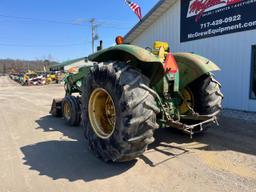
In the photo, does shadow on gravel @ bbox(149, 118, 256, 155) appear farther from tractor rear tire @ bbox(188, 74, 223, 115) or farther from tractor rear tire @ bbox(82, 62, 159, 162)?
tractor rear tire @ bbox(82, 62, 159, 162)

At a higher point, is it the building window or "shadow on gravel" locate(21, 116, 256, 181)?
the building window

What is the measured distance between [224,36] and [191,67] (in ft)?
16.5

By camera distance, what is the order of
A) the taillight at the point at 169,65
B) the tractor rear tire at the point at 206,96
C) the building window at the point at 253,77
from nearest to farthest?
the taillight at the point at 169,65 → the tractor rear tire at the point at 206,96 → the building window at the point at 253,77

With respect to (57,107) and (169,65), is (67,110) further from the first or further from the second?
(169,65)

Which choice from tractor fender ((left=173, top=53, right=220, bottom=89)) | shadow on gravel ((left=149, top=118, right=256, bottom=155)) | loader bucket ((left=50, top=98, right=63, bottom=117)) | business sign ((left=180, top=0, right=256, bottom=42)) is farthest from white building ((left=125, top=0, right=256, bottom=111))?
loader bucket ((left=50, top=98, right=63, bottom=117))

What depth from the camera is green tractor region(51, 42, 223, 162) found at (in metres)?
3.32

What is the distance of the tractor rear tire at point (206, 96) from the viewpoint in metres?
4.72

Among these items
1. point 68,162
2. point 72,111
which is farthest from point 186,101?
point 72,111

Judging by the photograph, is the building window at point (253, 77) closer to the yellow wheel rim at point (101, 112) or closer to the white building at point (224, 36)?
the white building at point (224, 36)

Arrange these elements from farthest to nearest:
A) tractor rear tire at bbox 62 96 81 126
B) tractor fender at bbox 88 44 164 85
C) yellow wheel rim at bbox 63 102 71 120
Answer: yellow wheel rim at bbox 63 102 71 120 < tractor rear tire at bbox 62 96 81 126 < tractor fender at bbox 88 44 164 85

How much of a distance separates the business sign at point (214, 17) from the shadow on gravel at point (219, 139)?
391 cm

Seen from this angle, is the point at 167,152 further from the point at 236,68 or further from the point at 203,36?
the point at 203,36

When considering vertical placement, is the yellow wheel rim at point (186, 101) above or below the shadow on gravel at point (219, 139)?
above

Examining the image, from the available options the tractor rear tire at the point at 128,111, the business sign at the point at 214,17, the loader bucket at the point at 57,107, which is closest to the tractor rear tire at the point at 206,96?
the tractor rear tire at the point at 128,111
